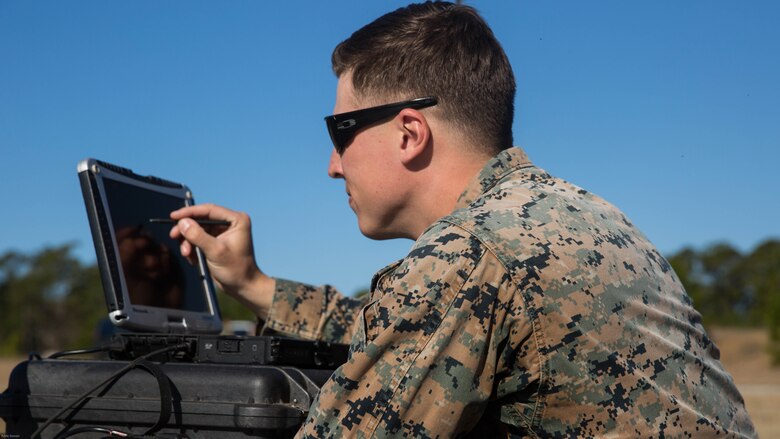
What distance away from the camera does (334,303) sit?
3727 mm

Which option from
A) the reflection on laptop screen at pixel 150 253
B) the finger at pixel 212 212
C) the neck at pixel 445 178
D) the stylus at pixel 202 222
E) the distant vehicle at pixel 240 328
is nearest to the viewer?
the neck at pixel 445 178

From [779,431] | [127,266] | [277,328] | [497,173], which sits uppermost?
[497,173]

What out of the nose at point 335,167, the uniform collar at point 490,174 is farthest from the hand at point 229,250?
the uniform collar at point 490,174

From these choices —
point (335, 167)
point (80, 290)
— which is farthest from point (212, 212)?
point (80, 290)

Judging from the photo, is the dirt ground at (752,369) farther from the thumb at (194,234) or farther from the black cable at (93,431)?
the black cable at (93,431)

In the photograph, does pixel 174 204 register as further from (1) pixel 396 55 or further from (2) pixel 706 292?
(2) pixel 706 292

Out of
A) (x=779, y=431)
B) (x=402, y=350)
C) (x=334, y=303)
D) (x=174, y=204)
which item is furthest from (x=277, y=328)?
(x=779, y=431)

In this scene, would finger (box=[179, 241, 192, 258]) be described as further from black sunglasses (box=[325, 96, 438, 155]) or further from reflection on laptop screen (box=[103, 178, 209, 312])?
black sunglasses (box=[325, 96, 438, 155])

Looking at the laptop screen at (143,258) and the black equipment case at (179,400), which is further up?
the laptop screen at (143,258)

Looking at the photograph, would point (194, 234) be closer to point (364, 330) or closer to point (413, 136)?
point (413, 136)

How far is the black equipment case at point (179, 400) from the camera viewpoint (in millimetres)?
2361

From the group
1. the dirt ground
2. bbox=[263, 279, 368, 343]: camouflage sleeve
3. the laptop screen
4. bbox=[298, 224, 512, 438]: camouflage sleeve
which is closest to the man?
bbox=[298, 224, 512, 438]: camouflage sleeve

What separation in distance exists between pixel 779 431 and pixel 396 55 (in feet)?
41.6

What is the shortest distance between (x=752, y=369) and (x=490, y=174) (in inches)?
1737
